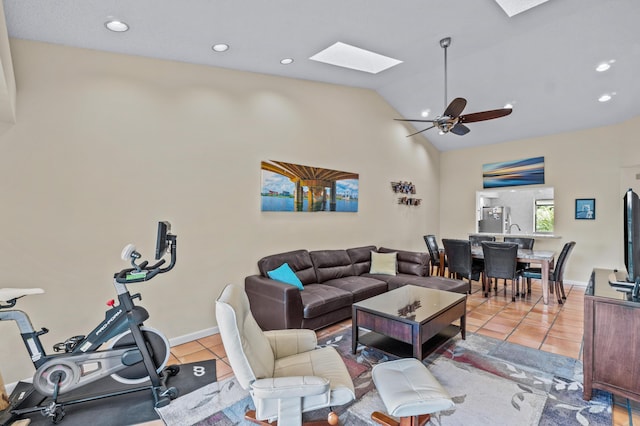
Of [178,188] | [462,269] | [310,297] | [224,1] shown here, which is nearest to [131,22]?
[224,1]

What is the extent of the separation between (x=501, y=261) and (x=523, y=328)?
1.39 meters

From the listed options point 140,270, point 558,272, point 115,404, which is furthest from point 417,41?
point 115,404

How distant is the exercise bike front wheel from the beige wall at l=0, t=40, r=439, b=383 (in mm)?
704

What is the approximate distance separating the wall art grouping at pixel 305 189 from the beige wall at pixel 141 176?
0.13 meters

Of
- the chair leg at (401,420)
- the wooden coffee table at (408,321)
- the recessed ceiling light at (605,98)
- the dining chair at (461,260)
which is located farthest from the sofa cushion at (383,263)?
the recessed ceiling light at (605,98)

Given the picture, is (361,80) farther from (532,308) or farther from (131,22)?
(532,308)

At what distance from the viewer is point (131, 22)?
2.57m

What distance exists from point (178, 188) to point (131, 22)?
156cm

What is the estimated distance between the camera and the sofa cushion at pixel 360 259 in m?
5.06

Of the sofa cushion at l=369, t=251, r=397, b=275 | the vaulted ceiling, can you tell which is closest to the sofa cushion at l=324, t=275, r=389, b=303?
the sofa cushion at l=369, t=251, r=397, b=275

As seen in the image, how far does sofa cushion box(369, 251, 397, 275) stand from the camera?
504 cm

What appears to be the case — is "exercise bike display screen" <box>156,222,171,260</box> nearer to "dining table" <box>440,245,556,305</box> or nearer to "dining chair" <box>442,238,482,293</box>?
"dining chair" <box>442,238,482,293</box>

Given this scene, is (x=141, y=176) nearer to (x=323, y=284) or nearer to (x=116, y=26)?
(x=116, y=26)

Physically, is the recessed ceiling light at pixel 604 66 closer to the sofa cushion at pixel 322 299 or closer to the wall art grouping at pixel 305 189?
the wall art grouping at pixel 305 189
